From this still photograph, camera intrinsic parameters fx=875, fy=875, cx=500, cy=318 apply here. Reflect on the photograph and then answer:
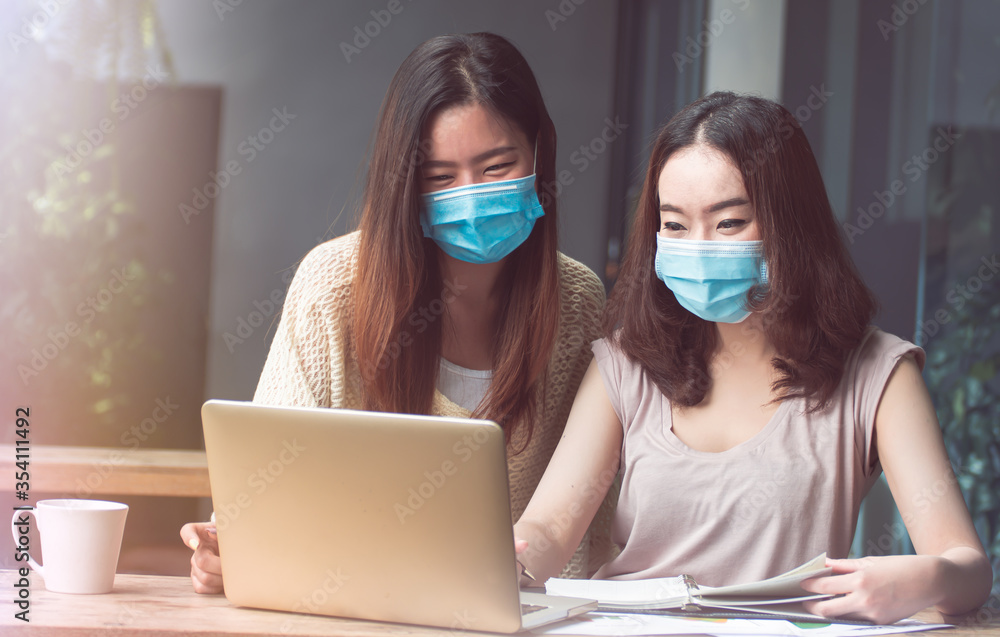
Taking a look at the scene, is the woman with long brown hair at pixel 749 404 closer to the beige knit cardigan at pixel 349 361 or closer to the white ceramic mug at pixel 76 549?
the beige knit cardigan at pixel 349 361

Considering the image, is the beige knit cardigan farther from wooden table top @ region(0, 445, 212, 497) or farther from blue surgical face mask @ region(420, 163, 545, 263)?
wooden table top @ region(0, 445, 212, 497)

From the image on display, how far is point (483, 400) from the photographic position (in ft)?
5.17

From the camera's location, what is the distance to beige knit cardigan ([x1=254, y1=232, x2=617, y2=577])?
1.52 metres

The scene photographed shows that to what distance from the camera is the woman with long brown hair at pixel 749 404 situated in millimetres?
1363

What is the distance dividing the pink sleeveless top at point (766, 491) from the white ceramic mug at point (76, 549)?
2.49 feet

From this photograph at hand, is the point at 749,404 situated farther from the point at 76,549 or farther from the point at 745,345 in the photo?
the point at 76,549

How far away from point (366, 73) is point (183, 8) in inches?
30.8

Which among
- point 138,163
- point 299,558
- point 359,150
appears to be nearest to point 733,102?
point 299,558

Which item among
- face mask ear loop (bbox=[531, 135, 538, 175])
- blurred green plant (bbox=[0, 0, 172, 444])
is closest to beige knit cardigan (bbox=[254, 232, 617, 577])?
face mask ear loop (bbox=[531, 135, 538, 175])

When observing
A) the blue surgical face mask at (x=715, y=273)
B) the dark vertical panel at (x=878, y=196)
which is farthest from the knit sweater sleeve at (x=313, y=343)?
the dark vertical panel at (x=878, y=196)

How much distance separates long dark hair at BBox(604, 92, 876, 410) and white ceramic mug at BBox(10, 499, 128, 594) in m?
0.88

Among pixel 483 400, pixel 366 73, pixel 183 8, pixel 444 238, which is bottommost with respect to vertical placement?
pixel 483 400

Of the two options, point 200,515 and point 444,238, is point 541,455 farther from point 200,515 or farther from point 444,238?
point 200,515

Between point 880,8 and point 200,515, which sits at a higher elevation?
point 880,8
